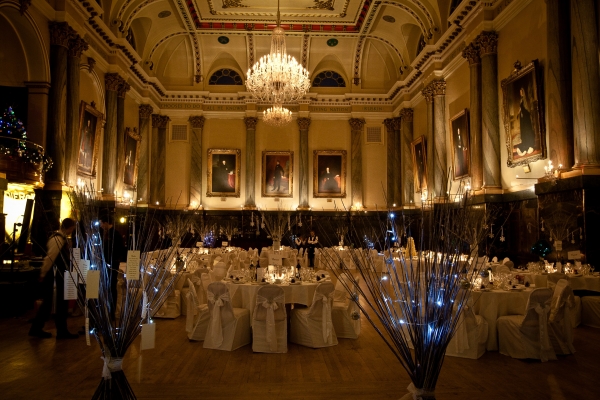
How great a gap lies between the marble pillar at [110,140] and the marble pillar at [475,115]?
10803 millimetres

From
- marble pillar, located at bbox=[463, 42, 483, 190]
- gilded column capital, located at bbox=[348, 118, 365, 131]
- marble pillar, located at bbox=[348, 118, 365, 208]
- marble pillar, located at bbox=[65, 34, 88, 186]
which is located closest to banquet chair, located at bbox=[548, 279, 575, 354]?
marble pillar, located at bbox=[463, 42, 483, 190]

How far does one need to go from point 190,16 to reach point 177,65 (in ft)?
11.3

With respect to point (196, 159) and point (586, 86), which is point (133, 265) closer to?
point (586, 86)

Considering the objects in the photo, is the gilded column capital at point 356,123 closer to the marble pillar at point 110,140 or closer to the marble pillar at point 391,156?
the marble pillar at point 391,156

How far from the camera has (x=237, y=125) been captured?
70.3 feet

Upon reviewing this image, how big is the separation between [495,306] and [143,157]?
1658cm

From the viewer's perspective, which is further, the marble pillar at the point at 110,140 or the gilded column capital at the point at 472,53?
the marble pillar at the point at 110,140

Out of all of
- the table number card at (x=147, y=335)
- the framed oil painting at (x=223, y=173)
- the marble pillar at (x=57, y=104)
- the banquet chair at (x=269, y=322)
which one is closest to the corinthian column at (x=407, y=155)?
the framed oil painting at (x=223, y=173)

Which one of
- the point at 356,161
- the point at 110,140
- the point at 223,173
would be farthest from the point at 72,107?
the point at 356,161

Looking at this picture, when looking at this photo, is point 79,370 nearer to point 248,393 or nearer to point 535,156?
point 248,393

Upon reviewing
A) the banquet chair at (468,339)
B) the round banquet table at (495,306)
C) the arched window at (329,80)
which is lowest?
the banquet chair at (468,339)

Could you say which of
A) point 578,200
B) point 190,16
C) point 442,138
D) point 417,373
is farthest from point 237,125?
point 417,373

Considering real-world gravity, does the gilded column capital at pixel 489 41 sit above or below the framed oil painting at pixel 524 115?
above

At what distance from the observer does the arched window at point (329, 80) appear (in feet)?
70.8
